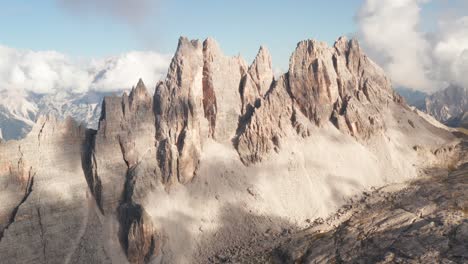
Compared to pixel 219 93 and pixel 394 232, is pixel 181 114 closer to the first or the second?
pixel 219 93

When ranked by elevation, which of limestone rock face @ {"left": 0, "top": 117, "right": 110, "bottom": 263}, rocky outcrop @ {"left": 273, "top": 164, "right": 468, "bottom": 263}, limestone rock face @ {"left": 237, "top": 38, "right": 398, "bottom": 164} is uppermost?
limestone rock face @ {"left": 237, "top": 38, "right": 398, "bottom": 164}

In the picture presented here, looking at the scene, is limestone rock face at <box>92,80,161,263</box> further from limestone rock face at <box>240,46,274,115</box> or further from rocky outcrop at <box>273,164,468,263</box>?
rocky outcrop at <box>273,164,468,263</box>

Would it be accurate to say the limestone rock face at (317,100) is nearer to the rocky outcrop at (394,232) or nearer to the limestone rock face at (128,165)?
the rocky outcrop at (394,232)

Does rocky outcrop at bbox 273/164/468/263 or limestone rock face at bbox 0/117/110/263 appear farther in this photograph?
limestone rock face at bbox 0/117/110/263

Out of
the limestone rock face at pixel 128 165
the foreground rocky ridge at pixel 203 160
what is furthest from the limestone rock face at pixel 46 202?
the limestone rock face at pixel 128 165

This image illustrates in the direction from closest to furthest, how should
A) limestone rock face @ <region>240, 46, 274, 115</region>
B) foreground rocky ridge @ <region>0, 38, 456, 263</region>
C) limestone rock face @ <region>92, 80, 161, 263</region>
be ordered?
foreground rocky ridge @ <region>0, 38, 456, 263</region> → limestone rock face @ <region>92, 80, 161, 263</region> → limestone rock face @ <region>240, 46, 274, 115</region>

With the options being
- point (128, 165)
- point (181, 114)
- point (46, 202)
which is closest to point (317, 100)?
point (181, 114)

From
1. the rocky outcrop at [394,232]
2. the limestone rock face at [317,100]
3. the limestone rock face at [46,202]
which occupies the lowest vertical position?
the rocky outcrop at [394,232]

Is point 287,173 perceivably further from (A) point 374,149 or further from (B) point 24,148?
(B) point 24,148

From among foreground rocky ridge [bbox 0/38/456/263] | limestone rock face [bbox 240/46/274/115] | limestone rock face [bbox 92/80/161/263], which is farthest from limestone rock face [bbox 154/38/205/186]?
limestone rock face [bbox 240/46/274/115]
